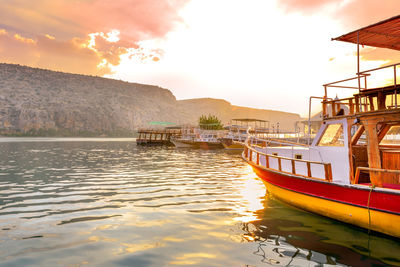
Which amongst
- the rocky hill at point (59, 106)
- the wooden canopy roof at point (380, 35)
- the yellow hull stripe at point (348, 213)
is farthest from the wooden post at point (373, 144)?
the rocky hill at point (59, 106)

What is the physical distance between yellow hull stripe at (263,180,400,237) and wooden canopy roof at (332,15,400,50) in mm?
5073

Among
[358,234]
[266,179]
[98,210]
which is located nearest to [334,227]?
[358,234]

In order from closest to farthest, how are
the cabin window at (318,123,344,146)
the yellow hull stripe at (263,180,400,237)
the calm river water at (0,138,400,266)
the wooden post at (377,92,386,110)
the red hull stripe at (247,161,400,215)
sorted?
the calm river water at (0,138,400,266), the red hull stripe at (247,161,400,215), the yellow hull stripe at (263,180,400,237), the wooden post at (377,92,386,110), the cabin window at (318,123,344,146)

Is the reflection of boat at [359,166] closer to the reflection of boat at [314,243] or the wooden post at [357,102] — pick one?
the wooden post at [357,102]

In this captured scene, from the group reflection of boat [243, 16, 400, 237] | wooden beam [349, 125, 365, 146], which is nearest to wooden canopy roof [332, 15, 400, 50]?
reflection of boat [243, 16, 400, 237]

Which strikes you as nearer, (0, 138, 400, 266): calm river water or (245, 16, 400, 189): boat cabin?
(0, 138, 400, 266): calm river water

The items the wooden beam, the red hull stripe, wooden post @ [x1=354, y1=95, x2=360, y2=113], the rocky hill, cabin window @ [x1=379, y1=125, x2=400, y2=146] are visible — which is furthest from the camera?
the rocky hill

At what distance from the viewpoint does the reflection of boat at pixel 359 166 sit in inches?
281

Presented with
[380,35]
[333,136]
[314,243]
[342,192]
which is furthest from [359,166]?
[380,35]

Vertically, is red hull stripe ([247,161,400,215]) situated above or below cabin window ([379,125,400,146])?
below

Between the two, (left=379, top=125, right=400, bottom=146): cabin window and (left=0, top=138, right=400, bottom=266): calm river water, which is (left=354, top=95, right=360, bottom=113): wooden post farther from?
(left=0, top=138, right=400, bottom=266): calm river water

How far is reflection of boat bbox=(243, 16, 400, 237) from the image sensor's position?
7129 mm

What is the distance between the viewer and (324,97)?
10.2 meters

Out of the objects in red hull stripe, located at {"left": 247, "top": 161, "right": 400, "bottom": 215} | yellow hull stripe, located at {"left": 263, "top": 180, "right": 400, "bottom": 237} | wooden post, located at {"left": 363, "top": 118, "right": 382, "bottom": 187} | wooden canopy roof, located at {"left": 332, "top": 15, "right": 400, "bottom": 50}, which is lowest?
yellow hull stripe, located at {"left": 263, "top": 180, "right": 400, "bottom": 237}
